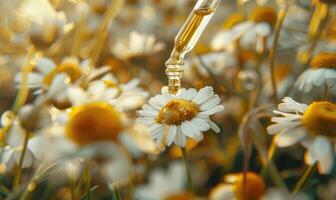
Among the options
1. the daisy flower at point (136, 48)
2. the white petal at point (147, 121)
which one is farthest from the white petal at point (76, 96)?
the daisy flower at point (136, 48)

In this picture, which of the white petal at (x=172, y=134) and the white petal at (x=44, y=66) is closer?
the white petal at (x=172, y=134)

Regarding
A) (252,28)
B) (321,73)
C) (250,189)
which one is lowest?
(250,189)

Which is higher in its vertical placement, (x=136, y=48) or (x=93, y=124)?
(x=136, y=48)

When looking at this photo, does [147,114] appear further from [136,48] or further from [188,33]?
[136,48]

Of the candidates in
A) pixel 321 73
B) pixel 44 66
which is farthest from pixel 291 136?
pixel 44 66

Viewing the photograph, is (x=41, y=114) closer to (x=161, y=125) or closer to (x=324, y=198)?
(x=161, y=125)

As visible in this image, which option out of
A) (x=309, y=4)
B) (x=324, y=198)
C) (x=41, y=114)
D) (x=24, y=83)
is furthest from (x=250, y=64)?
(x=41, y=114)

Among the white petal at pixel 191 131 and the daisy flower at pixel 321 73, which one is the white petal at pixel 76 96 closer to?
the white petal at pixel 191 131

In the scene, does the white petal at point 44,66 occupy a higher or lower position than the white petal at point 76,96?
higher
